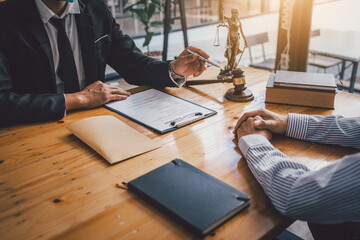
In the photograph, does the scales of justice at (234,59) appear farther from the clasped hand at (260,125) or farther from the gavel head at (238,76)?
the clasped hand at (260,125)

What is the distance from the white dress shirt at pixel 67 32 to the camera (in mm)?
1329

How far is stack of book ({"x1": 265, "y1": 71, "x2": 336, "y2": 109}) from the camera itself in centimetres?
114

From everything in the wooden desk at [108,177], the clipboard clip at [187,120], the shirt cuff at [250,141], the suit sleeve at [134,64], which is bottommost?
the wooden desk at [108,177]

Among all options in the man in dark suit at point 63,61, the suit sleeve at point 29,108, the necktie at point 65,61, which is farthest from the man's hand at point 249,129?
the necktie at point 65,61

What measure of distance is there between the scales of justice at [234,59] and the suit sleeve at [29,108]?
0.69 metres

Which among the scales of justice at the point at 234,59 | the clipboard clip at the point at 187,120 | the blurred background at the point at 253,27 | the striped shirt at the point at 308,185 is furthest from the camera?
the blurred background at the point at 253,27

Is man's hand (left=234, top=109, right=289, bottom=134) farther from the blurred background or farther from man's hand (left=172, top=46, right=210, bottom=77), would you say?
the blurred background

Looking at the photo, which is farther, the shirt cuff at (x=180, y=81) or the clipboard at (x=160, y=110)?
the shirt cuff at (x=180, y=81)

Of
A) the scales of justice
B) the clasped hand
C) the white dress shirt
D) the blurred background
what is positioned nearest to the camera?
the clasped hand

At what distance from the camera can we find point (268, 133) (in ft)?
3.13

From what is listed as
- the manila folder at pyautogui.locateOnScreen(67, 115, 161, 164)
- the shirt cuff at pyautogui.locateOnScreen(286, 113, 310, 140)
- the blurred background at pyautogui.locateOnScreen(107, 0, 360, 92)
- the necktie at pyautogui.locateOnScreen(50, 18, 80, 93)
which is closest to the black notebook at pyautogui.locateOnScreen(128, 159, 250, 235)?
the manila folder at pyautogui.locateOnScreen(67, 115, 161, 164)

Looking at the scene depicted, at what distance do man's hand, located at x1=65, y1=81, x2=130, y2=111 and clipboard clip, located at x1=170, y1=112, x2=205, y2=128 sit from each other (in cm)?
34

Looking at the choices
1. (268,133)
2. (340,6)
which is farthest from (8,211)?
(340,6)

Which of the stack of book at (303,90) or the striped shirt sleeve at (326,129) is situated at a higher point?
the stack of book at (303,90)
